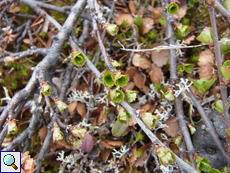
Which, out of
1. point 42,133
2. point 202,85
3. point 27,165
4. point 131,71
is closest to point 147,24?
point 131,71

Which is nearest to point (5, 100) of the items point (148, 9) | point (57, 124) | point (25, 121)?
point (25, 121)

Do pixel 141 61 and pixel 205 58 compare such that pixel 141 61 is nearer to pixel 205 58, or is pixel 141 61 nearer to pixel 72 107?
pixel 205 58

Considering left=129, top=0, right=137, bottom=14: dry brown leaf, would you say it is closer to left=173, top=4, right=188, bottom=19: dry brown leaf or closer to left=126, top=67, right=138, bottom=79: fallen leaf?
left=173, top=4, right=188, bottom=19: dry brown leaf

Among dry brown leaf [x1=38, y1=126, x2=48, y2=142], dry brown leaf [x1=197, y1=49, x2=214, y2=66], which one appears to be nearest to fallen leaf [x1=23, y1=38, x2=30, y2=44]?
dry brown leaf [x1=38, y1=126, x2=48, y2=142]

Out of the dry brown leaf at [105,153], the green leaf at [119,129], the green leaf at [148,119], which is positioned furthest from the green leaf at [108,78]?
the dry brown leaf at [105,153]

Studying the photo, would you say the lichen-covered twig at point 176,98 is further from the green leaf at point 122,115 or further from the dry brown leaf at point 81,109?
the dry brown leaf at point 81,109

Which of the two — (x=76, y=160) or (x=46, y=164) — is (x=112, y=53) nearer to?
(x=76, y=160)
